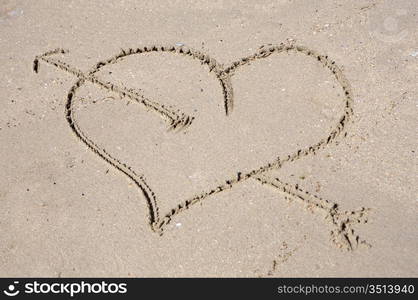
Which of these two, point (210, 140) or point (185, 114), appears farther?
point (185, 114)

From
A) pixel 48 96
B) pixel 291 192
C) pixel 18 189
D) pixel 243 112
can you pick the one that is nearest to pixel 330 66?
pixel 243 112

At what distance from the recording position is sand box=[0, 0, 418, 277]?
8.75 ft

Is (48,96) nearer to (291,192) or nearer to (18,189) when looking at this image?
(18,189)

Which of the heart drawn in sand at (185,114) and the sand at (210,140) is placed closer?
the sand at (210,140)

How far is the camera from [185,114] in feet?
10.5

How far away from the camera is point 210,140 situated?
10.1ft

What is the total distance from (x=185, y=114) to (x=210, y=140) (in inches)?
9.6

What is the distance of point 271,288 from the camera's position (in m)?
2.54

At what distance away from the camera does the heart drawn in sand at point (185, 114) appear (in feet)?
9.41

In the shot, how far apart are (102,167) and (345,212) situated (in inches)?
53.1

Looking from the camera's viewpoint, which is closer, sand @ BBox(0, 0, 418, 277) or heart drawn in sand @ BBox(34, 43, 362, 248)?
sand @ BBox(0, 0, 418, 277)

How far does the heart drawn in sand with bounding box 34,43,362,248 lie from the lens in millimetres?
2867

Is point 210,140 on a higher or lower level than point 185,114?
lower

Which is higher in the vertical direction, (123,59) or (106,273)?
(123,59)
